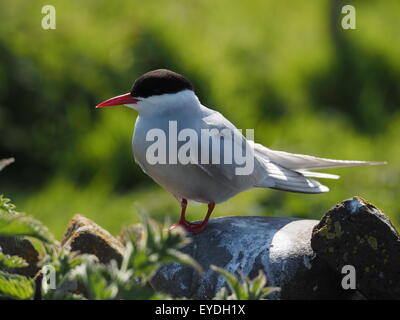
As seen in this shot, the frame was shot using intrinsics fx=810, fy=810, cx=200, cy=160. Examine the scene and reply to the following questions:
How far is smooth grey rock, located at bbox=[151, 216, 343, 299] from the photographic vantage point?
3.24 m

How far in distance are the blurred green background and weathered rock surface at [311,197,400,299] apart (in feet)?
9.95

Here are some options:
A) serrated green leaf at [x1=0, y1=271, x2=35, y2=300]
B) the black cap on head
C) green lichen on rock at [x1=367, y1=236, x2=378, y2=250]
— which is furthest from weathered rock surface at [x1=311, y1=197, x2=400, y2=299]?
serrated green leaf at [x1=0, y1=271, x2=35, y2=300]

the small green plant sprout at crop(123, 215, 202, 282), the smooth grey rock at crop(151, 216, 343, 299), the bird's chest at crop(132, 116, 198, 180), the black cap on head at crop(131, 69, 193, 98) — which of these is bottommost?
the smooth grey rock at crop(151, 216, 343, 299)

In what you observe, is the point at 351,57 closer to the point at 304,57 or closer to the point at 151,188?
the point at 304,57

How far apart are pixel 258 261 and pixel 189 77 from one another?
4.96 m

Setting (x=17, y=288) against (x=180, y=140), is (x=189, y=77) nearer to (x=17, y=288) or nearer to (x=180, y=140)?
(x=180, y=140)

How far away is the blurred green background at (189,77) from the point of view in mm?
6879

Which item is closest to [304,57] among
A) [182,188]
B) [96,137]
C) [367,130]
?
[367,130]

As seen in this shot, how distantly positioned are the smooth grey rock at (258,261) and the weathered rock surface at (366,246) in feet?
0.71

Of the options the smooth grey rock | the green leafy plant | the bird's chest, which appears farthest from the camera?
the bird's chest

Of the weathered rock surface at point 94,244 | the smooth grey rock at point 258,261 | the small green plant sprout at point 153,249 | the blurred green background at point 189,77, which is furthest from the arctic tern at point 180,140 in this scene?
the blurred green background at point 189,77

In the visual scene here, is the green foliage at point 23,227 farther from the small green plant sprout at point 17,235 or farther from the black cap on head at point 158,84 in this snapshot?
the black cap on head at point 158,84

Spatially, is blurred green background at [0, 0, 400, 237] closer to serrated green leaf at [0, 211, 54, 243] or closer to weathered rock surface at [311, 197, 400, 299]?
weathered rock surface at [311, 197, 400, 299]

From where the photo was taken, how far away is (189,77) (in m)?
8.21
